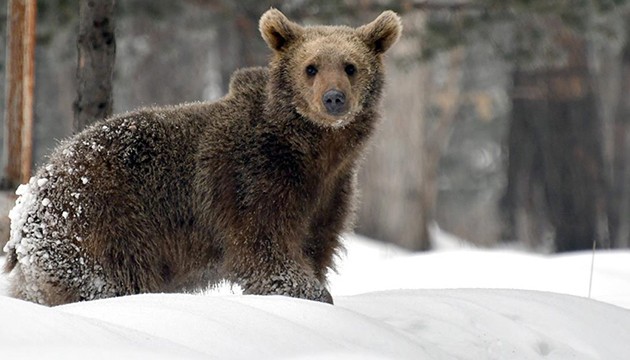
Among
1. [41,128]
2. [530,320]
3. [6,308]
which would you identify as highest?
[6,308]

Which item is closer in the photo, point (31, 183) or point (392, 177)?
point (31, 183)

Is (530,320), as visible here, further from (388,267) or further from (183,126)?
(388,267)

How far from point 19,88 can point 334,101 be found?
3481 mm

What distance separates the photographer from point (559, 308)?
5.04 meters

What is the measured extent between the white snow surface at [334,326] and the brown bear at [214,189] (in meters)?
0.49

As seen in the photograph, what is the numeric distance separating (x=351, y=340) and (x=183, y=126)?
78.0 inches

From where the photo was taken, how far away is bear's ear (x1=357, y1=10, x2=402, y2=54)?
19.1 ft

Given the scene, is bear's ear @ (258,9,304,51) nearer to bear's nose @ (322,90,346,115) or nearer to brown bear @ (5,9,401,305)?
brown bear @ (5,9,401,305)

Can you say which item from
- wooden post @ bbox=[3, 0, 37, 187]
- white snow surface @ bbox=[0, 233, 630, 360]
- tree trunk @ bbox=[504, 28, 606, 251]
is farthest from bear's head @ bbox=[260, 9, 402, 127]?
tree trunk @ bbox=[504, 28, 606, 251]

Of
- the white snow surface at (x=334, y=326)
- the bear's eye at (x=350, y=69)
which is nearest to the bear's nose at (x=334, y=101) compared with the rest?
the bear's eye at (x=350, y=69)

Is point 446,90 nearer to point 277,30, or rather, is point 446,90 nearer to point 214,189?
point 277,30

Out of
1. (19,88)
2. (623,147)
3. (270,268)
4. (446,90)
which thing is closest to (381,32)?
(270,268)

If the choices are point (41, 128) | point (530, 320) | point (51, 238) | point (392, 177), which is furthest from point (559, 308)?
point (41, 128)

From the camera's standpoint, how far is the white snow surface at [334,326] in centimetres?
331
